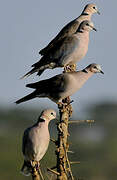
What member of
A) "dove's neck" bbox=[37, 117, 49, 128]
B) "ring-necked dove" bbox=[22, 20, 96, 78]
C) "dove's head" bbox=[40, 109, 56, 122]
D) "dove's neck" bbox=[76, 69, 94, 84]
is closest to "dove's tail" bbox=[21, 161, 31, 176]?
"dove's neck" bbox=[37, 117, 49, 128]

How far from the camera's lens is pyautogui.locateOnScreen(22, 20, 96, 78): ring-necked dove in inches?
537

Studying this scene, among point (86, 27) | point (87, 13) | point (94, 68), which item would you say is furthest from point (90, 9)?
point (94, 68)

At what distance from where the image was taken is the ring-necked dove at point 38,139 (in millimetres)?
12180

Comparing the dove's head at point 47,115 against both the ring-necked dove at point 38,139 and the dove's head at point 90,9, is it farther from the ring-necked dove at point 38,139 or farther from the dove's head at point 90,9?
the dove's head at point 90,9

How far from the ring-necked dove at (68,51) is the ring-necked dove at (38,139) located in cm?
165

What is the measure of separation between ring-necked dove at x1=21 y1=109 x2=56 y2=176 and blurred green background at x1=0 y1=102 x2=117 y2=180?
86.4ft

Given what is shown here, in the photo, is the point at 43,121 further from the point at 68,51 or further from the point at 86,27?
the point at 68,51

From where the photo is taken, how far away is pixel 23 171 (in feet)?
41.0

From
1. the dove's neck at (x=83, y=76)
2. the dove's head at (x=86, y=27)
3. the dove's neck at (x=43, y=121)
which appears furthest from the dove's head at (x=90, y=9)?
the dove's neck at (x=83, y=76)

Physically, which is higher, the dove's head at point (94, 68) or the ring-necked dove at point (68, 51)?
the ring-necked dove at point (68, 51)

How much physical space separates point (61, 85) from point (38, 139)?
784 millimetres

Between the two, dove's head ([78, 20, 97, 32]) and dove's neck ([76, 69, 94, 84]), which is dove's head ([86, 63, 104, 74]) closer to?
dove's neck ([76, 69, 94, 84])
